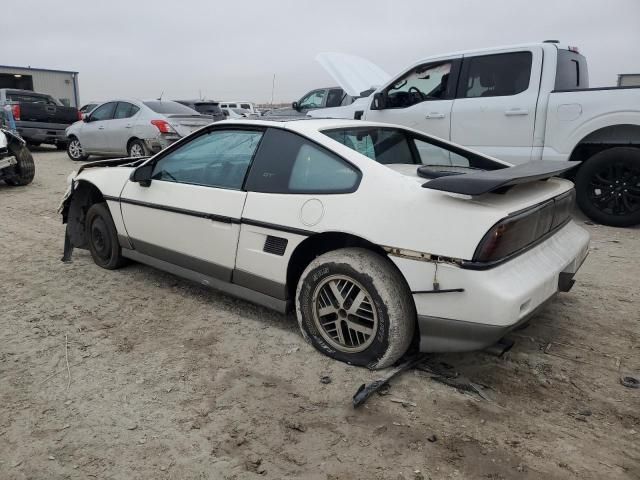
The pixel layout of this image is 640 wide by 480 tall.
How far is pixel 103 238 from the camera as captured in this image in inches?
182

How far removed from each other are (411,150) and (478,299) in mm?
1789

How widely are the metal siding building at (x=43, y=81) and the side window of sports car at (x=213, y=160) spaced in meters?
27.8

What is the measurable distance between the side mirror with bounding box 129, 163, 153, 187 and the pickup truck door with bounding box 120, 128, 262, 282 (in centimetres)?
3

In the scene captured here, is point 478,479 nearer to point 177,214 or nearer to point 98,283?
point 177,214

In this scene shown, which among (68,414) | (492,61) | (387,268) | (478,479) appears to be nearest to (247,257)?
(387,268)

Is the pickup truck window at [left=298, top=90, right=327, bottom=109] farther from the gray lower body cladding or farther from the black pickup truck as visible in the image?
the gray lower body cladding

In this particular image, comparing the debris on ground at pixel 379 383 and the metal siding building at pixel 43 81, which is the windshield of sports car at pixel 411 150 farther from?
→ the metal siding building at pixel 43 81

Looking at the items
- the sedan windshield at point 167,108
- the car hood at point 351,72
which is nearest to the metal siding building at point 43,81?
the sedan windshield at point 167,108

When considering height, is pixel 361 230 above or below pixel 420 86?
below

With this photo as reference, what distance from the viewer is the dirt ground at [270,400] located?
2201 millimetres

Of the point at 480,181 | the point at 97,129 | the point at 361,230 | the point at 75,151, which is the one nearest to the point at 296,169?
the point at 361,230

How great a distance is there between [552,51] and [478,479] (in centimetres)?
562

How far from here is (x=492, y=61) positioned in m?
6.56

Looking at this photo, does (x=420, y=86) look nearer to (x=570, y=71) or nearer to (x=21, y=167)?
(x=570, y=71)
